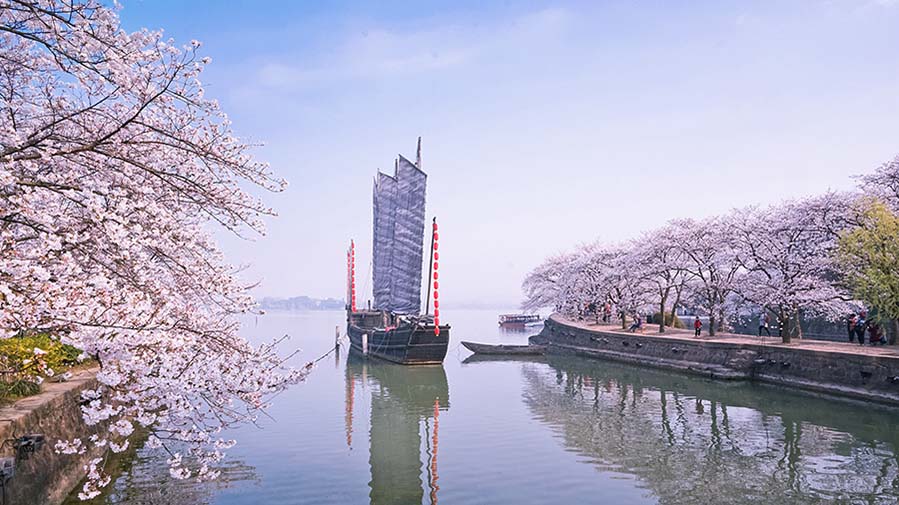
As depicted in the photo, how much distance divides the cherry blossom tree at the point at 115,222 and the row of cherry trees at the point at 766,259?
85.4ft

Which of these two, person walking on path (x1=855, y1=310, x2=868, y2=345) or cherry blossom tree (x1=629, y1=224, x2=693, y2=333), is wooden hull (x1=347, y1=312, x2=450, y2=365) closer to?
cherry blossom tree (x1=629, y1=224, x2=693, y2=333)

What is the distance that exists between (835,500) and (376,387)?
18492 mm

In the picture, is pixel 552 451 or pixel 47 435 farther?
pixel 552 451

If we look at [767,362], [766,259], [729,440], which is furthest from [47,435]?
[766,259]

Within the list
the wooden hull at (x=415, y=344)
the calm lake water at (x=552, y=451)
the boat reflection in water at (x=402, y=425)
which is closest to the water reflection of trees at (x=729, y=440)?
the calm lake water at (x=552, y=451)

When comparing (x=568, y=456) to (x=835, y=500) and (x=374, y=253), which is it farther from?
(x=374, y=253)

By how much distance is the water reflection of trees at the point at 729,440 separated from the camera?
1094 centimetres

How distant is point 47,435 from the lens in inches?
323

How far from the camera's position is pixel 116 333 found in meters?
5.20

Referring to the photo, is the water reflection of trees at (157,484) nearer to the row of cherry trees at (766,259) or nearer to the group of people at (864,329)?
the row of cherry trees at (766,259)

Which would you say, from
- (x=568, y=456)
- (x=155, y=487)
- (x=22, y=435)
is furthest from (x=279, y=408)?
(x=22, y=435)

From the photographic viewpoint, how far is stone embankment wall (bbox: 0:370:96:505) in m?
7.19

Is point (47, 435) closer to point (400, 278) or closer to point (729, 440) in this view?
point (729, 440)

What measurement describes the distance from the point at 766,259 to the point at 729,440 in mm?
16053
